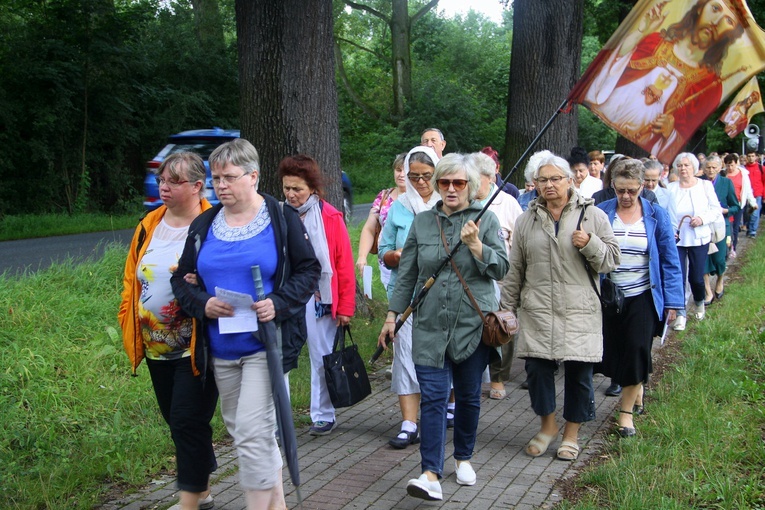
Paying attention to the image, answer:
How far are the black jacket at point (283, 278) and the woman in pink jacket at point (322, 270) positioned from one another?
4.74ft

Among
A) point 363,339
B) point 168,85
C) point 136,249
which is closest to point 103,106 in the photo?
point 168,85

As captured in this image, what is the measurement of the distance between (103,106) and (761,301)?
16.3 meters

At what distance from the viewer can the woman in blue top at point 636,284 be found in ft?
20.4

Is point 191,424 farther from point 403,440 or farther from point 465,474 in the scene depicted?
point 403,440

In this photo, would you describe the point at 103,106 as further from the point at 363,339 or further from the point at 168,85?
the point at 363,339

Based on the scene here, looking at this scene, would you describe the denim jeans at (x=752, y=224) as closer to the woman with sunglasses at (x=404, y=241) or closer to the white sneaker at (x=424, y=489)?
the woman with sunglasses at (x=404, y=241)

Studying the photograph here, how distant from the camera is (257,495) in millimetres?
4227

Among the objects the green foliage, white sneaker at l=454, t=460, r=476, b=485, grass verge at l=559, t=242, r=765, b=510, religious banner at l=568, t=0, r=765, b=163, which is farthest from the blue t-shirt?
the green foliage

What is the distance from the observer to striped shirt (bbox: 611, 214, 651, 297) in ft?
20.5

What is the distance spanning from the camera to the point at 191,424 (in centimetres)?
444

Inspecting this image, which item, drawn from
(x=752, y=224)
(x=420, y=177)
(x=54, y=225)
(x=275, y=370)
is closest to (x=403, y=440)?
(x=420, y=177)

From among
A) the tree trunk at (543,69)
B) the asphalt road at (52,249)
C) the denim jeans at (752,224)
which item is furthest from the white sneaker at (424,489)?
the denim jeans at (752,224)

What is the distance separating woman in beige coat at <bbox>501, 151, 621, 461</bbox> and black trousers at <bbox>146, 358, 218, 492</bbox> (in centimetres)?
210

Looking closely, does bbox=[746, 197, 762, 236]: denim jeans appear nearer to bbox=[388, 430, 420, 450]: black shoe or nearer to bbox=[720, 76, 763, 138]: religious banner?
bbox=[720, 76, 763, 138]: religious banner
